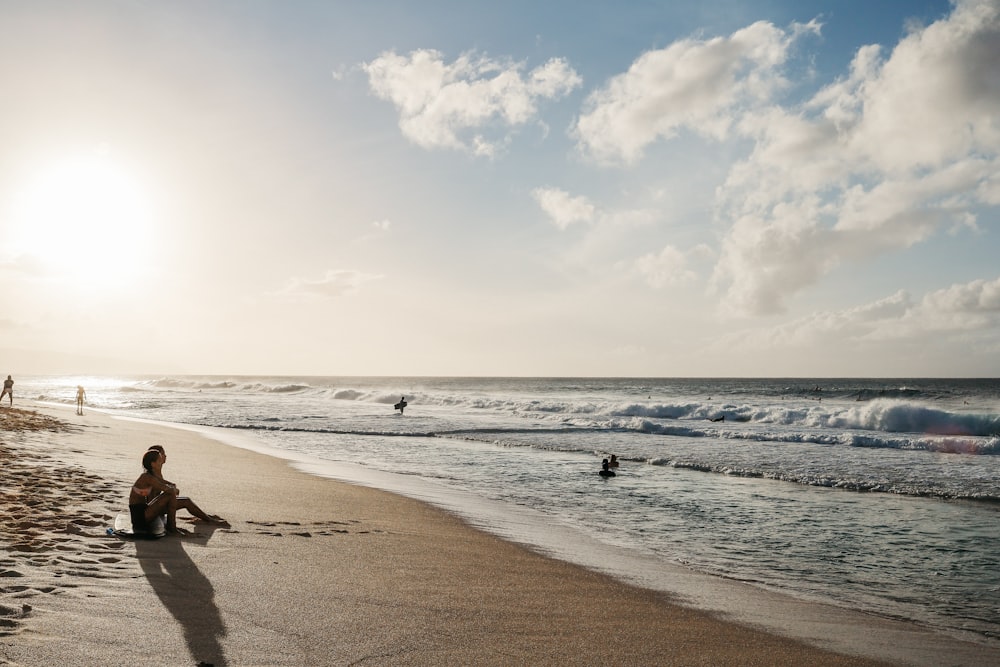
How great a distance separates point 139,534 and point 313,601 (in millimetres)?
3345

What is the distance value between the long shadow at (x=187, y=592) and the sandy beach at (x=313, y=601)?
22mm

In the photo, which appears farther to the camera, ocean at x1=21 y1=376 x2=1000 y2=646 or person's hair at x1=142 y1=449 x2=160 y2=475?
ocean at x1=21 y1=376 x2=1000 y2=646

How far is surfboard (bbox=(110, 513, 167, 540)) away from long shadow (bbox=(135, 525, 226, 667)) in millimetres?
84

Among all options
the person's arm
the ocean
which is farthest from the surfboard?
the ocean

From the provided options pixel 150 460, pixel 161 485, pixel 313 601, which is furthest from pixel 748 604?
pixel 150 460

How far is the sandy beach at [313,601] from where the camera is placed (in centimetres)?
470

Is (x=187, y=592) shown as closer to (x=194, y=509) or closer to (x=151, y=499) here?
(x=151, y=499)

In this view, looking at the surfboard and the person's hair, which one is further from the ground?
the person's hair

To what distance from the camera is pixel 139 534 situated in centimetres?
764

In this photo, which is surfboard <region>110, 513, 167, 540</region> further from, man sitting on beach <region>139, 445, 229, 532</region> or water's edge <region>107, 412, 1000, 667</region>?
water's edge <region>107, 412, 1000, 667</region>

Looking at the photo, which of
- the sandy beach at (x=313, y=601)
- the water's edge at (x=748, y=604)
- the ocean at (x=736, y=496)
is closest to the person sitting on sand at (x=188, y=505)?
the sandy beach at (x=313, y=601)

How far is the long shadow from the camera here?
15.2 feet

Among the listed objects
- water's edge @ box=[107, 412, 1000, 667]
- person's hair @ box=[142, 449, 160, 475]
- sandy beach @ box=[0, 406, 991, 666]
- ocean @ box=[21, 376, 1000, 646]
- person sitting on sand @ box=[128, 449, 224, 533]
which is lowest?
ocean @ box=[21, 376, 1000, 646]

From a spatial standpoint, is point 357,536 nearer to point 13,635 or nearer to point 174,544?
point 174,544
